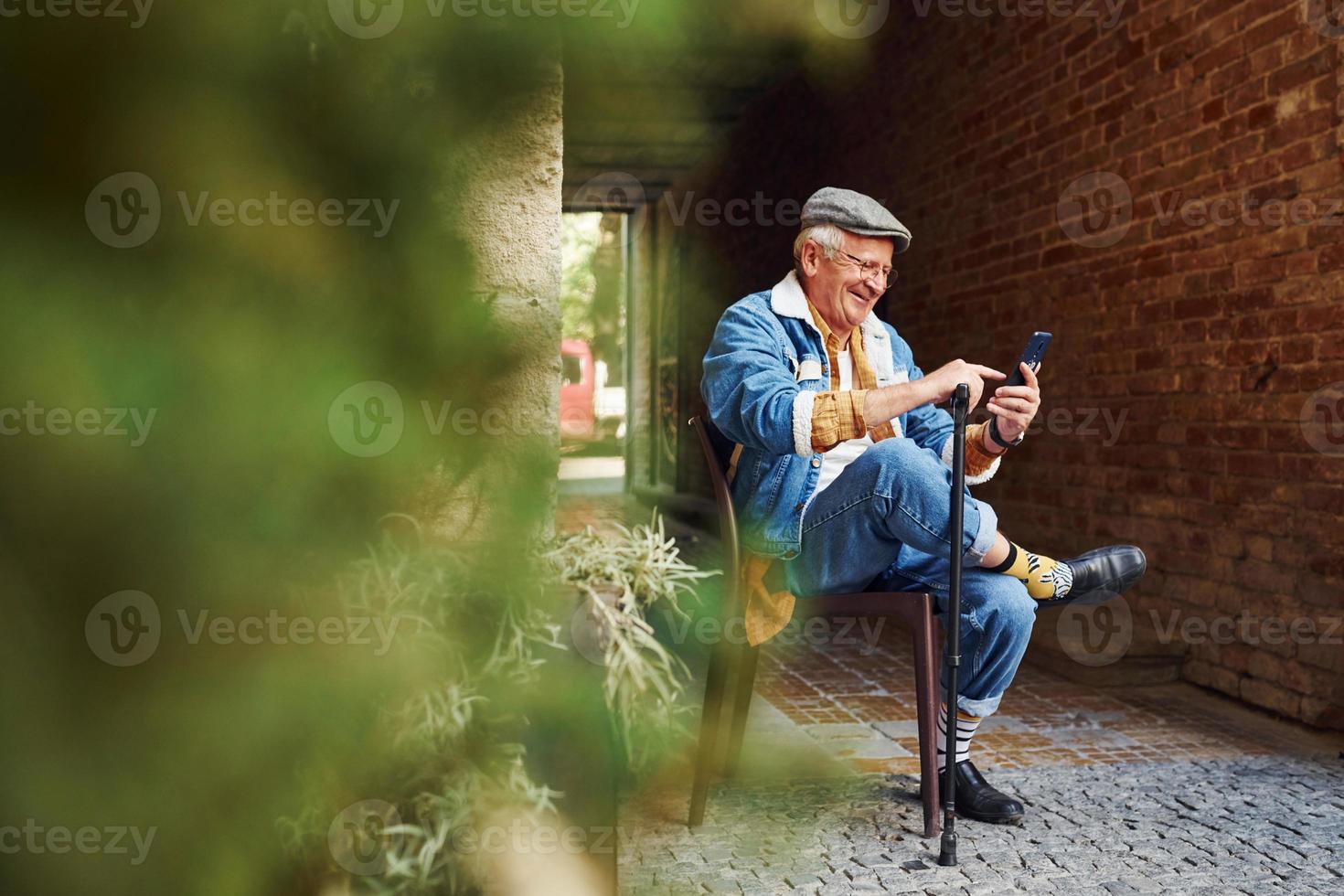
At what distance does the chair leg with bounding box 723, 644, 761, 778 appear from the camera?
310 cm

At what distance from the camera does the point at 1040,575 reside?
9.63ft

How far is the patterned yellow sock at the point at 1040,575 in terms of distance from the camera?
292 centimetres

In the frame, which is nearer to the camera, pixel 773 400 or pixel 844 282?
pixel 773 400

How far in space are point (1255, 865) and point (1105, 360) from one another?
287 centimetres

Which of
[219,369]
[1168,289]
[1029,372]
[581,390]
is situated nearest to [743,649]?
[1029,372]

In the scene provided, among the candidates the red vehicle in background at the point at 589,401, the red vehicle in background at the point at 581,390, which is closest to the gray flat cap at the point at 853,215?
the red vehicle in background at the point at 581,390

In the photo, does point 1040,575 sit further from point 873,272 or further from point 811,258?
point 811,258

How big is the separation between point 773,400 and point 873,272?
489mm

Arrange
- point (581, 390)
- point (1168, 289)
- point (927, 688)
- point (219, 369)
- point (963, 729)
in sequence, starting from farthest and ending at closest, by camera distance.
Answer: point (581, 390) → point (1168, 289) → point (963, 729) → point (927, 688) → point (219, 369)

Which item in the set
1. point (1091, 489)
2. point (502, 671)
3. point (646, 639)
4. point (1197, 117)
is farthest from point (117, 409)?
point (1091, 489)

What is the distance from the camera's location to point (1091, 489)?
17.6ft

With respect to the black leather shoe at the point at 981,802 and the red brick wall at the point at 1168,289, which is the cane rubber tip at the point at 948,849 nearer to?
the black leather shoe at the point at 981,802

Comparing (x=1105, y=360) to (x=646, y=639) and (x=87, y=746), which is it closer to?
(x=646, y=639)

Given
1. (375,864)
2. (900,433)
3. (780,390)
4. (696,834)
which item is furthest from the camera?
(900,433)
